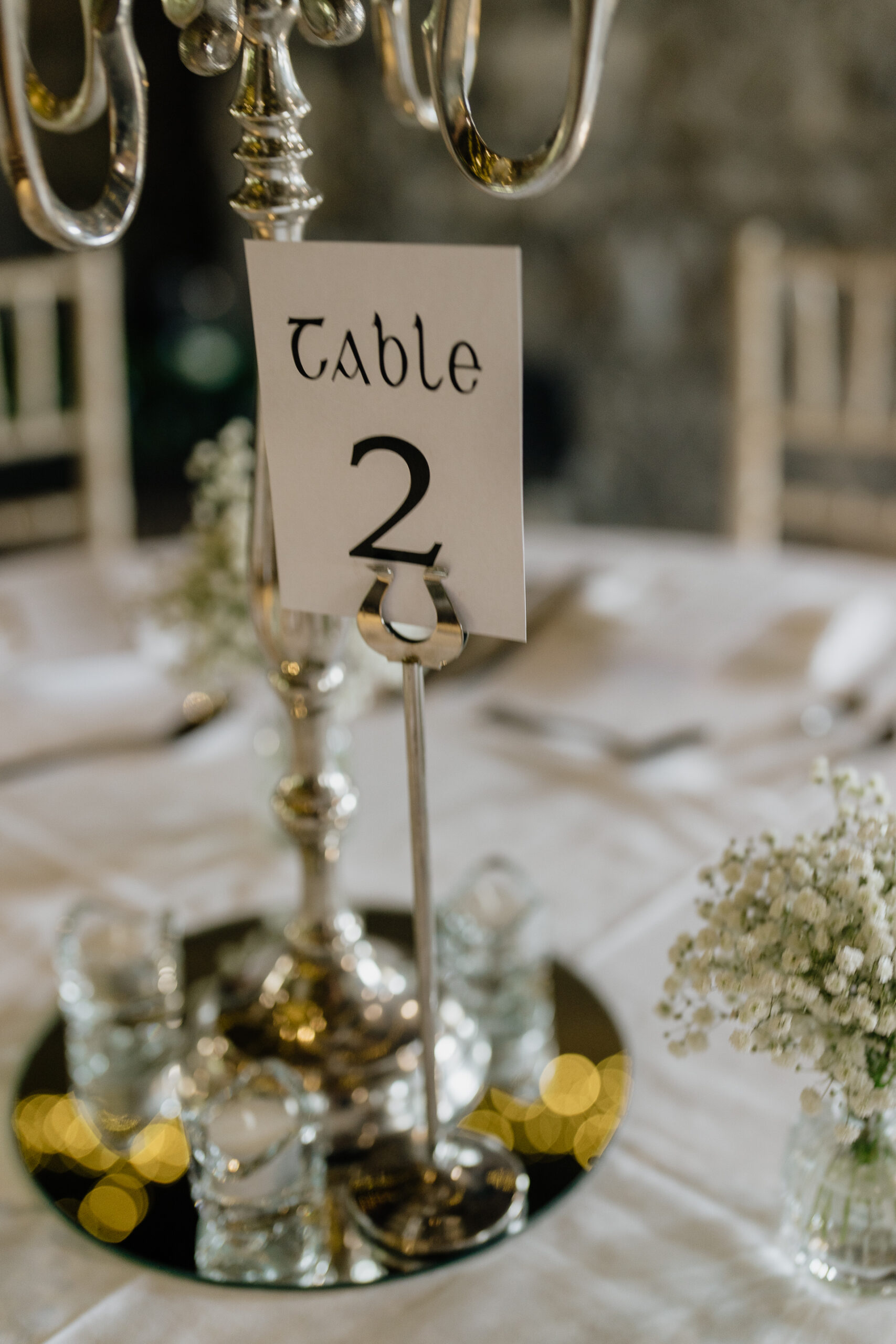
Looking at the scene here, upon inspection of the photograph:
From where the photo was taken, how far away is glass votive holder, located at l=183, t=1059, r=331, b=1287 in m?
0.58

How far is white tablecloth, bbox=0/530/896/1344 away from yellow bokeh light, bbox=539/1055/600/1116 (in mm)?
27

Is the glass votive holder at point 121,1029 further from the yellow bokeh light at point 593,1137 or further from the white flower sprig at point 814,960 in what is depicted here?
the white flower sprig at point 814,960

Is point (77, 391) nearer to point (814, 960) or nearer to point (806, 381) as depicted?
point (806, 381)

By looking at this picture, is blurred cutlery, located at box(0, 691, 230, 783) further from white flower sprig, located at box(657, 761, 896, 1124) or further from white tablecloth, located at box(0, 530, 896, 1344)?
white flower sprig, located at box(657, 761, 896, 1124)

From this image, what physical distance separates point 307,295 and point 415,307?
0.18 ft

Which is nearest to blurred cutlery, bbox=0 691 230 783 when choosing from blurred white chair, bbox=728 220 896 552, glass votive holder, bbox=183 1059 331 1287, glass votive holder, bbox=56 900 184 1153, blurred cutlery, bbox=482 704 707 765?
blurred cutlery, bbox=482 704 707 765

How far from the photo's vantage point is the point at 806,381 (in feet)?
6.28

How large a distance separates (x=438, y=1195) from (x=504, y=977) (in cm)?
18

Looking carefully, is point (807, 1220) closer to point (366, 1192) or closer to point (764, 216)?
point (366, 1192)

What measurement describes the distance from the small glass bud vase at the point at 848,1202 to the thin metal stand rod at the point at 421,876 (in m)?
0.18

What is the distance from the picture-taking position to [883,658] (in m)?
1.23

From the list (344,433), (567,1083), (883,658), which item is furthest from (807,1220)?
(883,658)

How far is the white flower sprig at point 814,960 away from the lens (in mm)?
499

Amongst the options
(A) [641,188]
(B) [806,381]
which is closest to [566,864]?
(B) [806,381]
